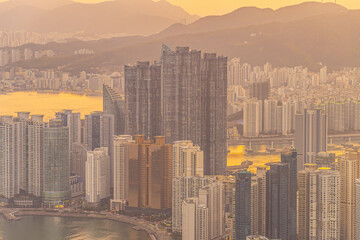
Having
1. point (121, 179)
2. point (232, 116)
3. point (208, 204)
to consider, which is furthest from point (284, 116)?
point (208, 204)

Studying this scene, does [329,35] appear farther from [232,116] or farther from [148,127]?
[148,127]

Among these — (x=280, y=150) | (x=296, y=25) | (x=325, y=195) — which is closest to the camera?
(x=325, y=195)

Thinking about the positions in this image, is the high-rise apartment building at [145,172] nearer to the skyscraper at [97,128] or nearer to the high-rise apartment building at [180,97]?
the high-rise apartment building at [180,97]

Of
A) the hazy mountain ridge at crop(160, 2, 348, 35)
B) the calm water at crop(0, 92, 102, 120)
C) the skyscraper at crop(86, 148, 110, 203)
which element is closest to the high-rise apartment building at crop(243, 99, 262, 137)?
the hazy mountain ridge at crop(160, 2, 348, 35)

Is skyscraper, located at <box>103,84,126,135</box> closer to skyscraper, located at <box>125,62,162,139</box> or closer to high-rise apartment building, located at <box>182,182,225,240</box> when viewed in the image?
skyscraper, located at <box>125,62,162,139</box>

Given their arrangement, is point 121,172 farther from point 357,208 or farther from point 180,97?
point 357,208

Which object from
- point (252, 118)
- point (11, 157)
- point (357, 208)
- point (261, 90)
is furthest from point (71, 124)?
point (357, 208)
